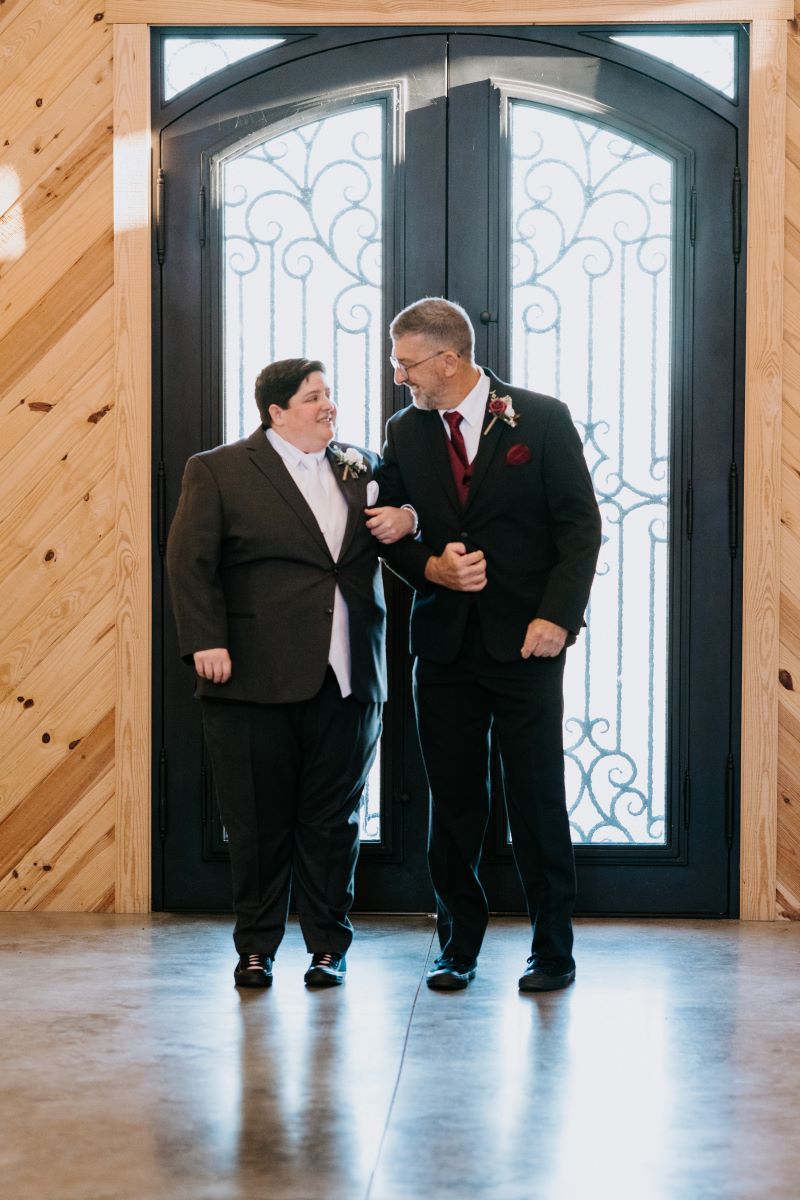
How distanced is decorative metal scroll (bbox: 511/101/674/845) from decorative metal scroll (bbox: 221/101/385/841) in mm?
403

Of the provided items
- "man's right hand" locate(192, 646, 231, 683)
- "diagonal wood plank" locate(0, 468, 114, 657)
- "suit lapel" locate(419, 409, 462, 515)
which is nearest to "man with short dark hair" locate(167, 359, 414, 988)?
"man's right hand" locate(192, 646, 231, 683)

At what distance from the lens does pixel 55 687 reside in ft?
12.5

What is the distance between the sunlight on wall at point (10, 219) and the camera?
3.75 metres

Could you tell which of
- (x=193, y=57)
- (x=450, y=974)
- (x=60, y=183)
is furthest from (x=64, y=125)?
(x=450, y=974)

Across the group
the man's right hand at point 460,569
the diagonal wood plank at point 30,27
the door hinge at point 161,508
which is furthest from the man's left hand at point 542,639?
the diagonal wood plank at point 30,27

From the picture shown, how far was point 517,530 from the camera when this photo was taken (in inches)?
121

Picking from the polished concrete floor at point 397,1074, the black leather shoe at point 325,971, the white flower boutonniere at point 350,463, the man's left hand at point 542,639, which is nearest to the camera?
the polished concrete floor at point 397,1074

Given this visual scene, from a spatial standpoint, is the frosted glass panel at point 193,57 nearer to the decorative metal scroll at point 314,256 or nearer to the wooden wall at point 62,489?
the wooden wall at point 62,489

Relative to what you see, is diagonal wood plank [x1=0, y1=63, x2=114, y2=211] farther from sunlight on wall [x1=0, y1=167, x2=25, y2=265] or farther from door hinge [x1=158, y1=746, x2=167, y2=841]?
door hinge [x1=158, y1=746, x2=167, y2=841]

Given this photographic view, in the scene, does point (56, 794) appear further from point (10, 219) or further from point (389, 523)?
point (10, 219)

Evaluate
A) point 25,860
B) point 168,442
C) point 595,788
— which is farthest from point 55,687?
point 595,788

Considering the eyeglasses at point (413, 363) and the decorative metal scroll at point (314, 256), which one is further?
the decorative metal scroll at point (314, 256)

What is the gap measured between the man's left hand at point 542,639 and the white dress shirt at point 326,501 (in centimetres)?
42

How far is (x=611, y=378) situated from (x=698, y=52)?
3.00ft
